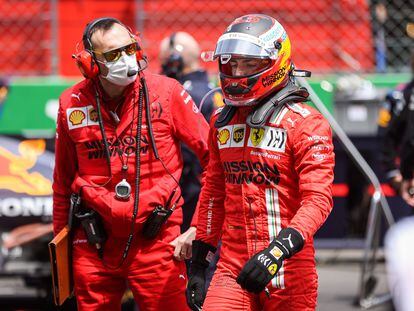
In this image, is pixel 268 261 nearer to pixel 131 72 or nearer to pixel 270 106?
pixel 270 106

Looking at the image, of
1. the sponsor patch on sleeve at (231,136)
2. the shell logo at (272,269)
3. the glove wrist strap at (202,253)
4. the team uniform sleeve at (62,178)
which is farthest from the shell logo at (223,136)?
the team uniform sleeve at (62,178)

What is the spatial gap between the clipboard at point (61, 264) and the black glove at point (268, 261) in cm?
134

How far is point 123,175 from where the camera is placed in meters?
5.08

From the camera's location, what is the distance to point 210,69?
39.0ft

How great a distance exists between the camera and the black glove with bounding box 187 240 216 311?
4.57 meters

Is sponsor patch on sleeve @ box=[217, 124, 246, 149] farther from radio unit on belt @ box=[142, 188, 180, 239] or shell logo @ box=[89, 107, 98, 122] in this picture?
shell logo @ box=[89, 107, 98, 122]

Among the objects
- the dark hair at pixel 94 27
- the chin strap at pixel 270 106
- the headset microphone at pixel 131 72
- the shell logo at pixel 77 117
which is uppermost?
the dark hair at pixel 94 27

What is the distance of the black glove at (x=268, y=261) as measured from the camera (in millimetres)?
4023

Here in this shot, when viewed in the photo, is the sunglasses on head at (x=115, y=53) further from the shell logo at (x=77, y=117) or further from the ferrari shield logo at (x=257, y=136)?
the ferrari shield logo at (x=257, y=136)

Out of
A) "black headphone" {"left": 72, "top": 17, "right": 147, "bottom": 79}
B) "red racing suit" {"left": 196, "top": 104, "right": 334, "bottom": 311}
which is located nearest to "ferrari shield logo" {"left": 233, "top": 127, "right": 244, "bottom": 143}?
"red racing suit" {"left": 196, "top": 104, "right": 334, "bottom": 311}

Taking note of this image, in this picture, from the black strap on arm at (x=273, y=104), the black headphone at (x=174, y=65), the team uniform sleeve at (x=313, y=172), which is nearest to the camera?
the team uniform sleeve at (x=313, y=172)

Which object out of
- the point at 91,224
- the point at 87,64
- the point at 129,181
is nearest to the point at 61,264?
the point at 91,224

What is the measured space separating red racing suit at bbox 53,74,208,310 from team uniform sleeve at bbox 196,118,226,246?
44 cm

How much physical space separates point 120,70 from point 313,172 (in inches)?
49.5
